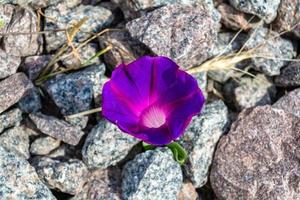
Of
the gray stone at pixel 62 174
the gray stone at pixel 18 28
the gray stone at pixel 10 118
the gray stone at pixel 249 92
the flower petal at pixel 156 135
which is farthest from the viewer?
the gray stone at pixel 249 92

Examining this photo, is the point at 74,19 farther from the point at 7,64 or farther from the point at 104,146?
the point at 104,146

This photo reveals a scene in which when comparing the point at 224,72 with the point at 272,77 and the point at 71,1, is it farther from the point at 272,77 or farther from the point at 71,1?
the point at 71,1

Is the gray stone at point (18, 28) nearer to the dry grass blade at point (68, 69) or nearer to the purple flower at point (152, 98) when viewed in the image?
the dry grass blade at point (68, 69)

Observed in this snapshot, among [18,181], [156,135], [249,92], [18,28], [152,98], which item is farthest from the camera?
[249,92]

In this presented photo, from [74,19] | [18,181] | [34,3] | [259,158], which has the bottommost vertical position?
[259,158]

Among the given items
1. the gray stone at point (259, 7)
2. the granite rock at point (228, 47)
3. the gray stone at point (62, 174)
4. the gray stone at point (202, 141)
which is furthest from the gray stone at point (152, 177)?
the gray stone at point (259, 7)

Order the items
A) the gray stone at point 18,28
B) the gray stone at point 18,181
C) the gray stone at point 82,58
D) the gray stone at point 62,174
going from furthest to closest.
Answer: the gray stone at point 82,58
the gray stone at point 18,28
the gray stone at point 62,174
the gray stone at point 18,181

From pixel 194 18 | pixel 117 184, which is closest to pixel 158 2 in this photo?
pixel 194 18

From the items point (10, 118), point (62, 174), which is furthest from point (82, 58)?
point (62, 174)

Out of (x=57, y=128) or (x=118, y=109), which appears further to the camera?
(x=57, y=128)

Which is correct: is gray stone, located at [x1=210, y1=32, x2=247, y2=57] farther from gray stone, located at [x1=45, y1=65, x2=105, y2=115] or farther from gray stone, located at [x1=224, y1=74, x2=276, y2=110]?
gray stone, located at [x1=45, y1=65, x2=105, y2=115]
